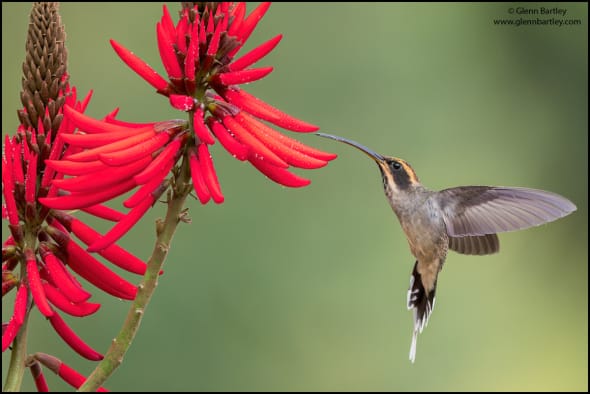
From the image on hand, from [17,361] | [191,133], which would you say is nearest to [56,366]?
[17,361]

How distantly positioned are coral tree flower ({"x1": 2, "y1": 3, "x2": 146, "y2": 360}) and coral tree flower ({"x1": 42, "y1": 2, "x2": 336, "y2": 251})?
0.04 meters

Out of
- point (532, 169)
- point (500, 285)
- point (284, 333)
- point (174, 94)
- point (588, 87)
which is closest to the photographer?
point (174, 94)

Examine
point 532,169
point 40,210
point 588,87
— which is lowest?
point 40,210

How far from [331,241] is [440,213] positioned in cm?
162

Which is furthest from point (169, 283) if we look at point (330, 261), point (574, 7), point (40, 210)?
point (574, 7)

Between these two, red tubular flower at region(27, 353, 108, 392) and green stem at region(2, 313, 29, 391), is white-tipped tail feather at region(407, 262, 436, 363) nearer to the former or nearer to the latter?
red tubular flower at region(27, 353, 108, 392)

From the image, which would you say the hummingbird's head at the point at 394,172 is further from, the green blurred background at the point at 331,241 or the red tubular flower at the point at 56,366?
the green blurred background at the point at 331,241

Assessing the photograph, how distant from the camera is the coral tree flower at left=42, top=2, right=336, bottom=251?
3.61 ft

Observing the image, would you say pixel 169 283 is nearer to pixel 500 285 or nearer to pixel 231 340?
pixel 231 340

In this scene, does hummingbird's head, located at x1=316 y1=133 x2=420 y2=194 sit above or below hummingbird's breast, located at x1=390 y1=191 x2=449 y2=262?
above

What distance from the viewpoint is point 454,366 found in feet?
12.8

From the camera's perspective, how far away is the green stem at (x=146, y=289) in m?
1.08

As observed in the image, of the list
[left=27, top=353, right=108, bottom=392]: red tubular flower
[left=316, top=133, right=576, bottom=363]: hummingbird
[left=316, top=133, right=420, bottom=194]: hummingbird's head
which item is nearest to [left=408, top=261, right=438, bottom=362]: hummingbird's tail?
[left=316, top=133, right=576, bottom=363]: hummingbird

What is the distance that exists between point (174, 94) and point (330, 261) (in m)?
2.65
